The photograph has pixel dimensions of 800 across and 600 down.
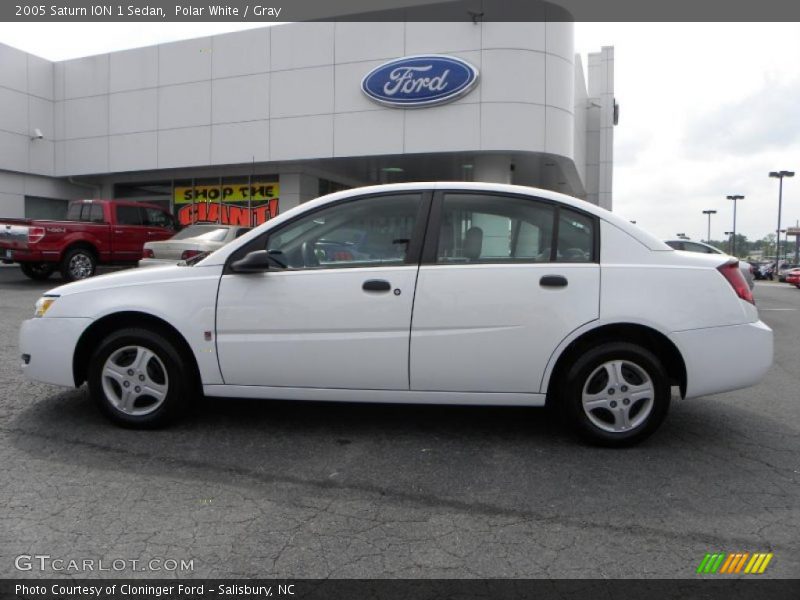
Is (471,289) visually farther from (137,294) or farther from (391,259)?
(137,294)

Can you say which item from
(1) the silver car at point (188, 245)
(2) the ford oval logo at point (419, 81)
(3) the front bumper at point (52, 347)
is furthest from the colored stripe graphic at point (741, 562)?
(2) the ford oval logo at point (419, 81)

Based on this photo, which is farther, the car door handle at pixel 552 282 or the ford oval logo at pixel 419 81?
the ford oval logo at pixel 419 81

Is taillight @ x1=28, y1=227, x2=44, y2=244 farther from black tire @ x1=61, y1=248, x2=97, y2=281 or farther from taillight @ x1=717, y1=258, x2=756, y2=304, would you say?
taillight @ x1=717, y1=258, x2=756, y2=304

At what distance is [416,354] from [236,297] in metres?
1.22

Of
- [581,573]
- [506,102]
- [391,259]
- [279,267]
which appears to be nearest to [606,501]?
[581,573]

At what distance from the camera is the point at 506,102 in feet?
53.5

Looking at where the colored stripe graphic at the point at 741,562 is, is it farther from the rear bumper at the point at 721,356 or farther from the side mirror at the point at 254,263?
the side mirror at the point at 254,263

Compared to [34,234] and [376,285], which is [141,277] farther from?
[34,234]

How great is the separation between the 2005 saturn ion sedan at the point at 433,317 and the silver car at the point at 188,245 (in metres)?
6.69

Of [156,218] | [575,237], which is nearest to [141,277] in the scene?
[575,237]

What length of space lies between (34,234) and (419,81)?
1003cm

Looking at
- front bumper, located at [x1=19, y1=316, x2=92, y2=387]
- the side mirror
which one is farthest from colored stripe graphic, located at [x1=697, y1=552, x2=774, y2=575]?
front bumper, located at [x1=19, y1=316, x2=92, y2=387]

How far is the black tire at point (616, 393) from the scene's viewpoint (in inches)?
152

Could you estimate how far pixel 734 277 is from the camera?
13.2 feet
